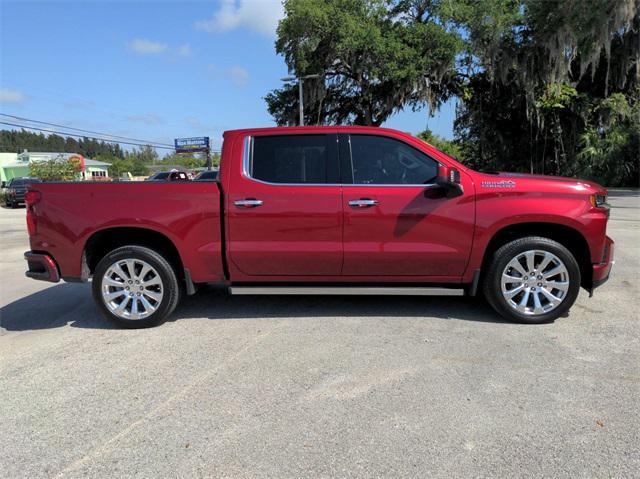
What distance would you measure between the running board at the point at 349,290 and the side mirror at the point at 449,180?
3.09 ft

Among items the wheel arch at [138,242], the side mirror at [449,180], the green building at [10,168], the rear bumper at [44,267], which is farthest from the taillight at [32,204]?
the green building at [10,168]

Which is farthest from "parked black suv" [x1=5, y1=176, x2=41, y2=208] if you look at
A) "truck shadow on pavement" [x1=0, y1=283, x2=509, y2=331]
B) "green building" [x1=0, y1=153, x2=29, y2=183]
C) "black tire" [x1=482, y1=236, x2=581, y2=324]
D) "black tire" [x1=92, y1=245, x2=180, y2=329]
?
"green building" [x1=0, y1=153, x2=29, y2=183]

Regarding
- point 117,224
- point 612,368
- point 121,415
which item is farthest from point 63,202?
point 612,368

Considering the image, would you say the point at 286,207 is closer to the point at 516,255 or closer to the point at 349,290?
the point at 349,290

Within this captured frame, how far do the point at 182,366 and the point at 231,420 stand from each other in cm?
99

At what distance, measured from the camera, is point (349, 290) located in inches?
185

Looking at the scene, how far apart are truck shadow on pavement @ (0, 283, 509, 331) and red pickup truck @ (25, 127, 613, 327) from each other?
1.32ft

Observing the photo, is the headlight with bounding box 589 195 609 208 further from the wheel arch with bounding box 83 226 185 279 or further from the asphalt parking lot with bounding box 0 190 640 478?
the wheel arch with bounding box 83 226 185 279

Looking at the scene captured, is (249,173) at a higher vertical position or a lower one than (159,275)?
A: higher

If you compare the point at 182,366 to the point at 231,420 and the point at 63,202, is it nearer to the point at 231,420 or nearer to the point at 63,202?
the point at 231,420

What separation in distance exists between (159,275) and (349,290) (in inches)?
73.8

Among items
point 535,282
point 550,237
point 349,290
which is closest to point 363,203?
point 349,290

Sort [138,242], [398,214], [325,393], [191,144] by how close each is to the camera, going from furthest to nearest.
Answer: [191,144] < [138,242] < [398,214] < [325,393]

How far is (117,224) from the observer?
15.3ft
